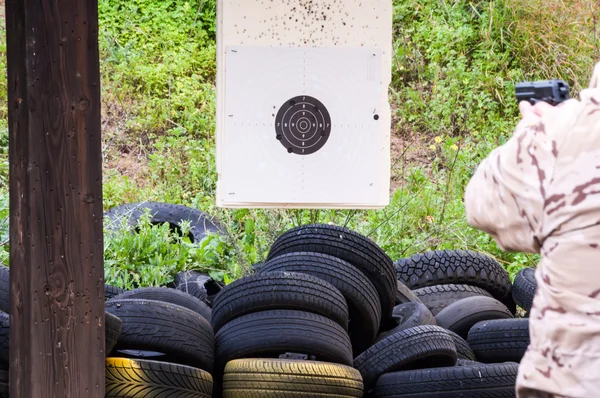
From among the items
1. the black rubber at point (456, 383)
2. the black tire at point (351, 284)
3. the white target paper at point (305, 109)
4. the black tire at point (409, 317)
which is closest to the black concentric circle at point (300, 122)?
the white target paper at point (305, 109)

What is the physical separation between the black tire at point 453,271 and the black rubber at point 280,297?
1610mm

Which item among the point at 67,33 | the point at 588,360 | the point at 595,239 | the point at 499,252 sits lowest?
the point at 499,252

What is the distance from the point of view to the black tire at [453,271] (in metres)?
5.67

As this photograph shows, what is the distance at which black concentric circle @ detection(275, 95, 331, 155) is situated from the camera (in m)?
4.70

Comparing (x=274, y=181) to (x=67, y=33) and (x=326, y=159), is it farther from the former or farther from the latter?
(x=67, y=33)

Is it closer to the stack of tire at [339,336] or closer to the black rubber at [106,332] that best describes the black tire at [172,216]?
the stack of tire at [339,336]

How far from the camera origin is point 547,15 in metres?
9.55

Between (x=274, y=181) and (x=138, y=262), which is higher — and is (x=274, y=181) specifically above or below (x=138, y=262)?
above

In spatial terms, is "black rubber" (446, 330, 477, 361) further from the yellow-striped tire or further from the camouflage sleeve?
the camouflage sleeve

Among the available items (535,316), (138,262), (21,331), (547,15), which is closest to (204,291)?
(138,262)

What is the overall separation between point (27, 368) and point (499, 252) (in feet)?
15.3

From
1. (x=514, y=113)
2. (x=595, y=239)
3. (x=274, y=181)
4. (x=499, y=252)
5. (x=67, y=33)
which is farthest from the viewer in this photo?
(x=514, y=113)

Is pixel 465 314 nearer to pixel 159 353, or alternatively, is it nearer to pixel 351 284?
pixel 351 284

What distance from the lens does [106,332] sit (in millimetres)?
3512
